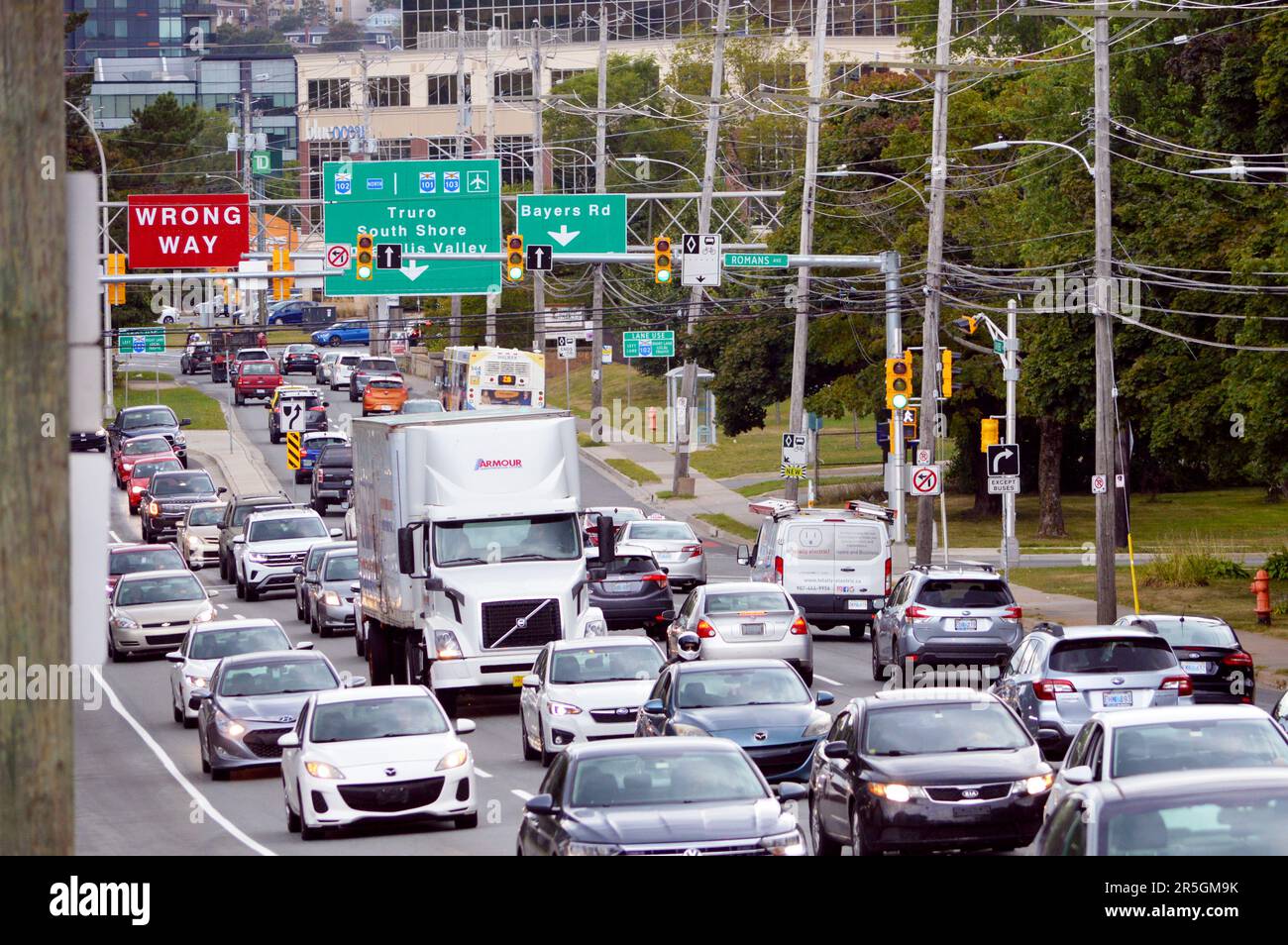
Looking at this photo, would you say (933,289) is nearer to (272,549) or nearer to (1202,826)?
(272,549)

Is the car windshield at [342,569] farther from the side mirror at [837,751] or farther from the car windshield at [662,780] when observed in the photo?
the car windshield at [662,780]

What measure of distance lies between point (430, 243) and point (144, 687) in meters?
22.1

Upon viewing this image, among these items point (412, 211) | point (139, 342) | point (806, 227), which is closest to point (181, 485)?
point (412, 211)

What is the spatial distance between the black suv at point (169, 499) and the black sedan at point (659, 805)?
135 feet

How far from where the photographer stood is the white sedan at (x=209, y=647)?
28.5 m

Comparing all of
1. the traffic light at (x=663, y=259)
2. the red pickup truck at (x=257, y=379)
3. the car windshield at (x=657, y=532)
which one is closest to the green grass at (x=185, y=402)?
the red pickup truck at (x=257, y=379)

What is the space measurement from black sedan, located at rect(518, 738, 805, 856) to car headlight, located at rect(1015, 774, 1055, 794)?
199 cm

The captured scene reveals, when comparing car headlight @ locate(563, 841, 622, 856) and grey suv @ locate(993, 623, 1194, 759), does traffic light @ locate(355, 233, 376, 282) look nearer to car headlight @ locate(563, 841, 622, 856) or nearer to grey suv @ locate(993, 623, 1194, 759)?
grey suv @ locate(993, 623, 1194, 759)

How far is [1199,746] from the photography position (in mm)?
14039

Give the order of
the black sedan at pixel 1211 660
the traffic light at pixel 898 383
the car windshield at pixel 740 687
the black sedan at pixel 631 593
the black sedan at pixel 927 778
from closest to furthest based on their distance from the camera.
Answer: the black sedan at pixel 927 778, the car windshield at pixel 740 687, the black sedan at pixel 1211 660, the black sedan at pixel 631 593, the traffic light at pixel 898 383

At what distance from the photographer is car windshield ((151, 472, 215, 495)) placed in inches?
2170

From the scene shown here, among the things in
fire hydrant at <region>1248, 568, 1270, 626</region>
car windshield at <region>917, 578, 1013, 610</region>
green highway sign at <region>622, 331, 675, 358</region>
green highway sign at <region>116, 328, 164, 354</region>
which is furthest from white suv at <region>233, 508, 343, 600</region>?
green highway sign at <region>116, 328, 164, 354</region>

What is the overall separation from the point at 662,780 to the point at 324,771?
6271 millimetres

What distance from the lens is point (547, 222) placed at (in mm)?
52281
